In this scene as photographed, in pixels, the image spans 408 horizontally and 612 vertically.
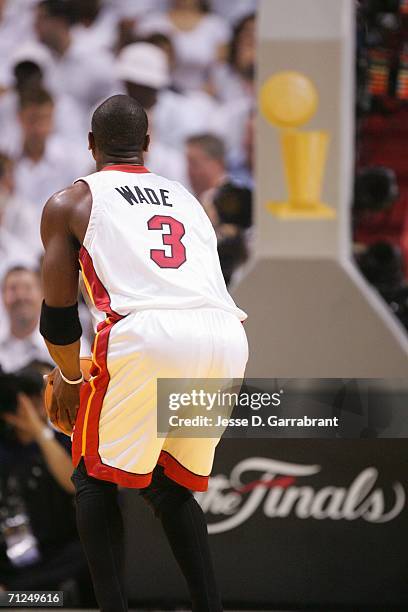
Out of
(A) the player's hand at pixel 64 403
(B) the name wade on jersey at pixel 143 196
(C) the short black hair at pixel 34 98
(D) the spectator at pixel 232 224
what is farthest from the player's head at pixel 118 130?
(C) the short black hair at pixel 34 98

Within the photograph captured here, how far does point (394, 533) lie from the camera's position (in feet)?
12.5

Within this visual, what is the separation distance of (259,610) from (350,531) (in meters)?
0.45

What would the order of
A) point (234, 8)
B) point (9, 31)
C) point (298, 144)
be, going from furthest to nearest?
point (9, 31), point (234, 8), point (298, 144)

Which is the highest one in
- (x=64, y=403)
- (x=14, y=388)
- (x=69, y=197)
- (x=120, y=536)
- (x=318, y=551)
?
(x=69, y=197)

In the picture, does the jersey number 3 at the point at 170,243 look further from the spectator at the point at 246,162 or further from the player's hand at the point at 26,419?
the player's hand at the point at 26,419

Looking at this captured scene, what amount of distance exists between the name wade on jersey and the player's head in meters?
0.13

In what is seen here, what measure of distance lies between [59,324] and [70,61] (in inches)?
66.6

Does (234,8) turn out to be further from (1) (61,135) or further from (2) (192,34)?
(1) (61,135)

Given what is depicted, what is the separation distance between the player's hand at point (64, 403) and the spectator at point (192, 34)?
164 centimetres

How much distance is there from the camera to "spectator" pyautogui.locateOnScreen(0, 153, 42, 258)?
13.2 ft

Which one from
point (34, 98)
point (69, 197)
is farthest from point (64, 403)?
point (34, 98)

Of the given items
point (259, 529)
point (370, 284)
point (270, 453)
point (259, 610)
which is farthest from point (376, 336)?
point (259, 610)

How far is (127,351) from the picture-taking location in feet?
8.78

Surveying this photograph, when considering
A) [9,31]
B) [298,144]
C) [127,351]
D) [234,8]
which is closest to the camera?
[127,351]
